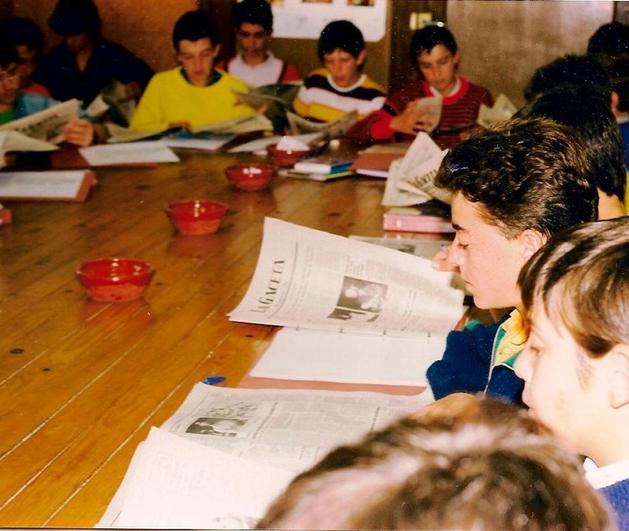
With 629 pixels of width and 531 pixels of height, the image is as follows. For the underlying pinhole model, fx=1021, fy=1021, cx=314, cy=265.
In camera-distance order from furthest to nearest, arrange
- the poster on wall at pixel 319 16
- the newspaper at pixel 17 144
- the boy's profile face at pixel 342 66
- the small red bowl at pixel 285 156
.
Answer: the poster on wall at pixel 319 16, the boy's profile face at pixel 342 66, the small red bowl at pixel 285 156, the newspaper at pixel 17 144

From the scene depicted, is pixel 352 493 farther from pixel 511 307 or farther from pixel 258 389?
pixel 511 307

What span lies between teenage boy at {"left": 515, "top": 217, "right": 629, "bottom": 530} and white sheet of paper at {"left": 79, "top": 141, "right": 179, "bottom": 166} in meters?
1.36

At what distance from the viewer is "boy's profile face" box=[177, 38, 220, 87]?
237 centimetres

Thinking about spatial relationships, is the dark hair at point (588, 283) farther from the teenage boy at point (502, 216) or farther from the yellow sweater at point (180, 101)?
the yellow sweater at point (180, 101)

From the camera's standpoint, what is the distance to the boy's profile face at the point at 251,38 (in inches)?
102

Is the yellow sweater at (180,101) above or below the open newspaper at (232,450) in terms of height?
above

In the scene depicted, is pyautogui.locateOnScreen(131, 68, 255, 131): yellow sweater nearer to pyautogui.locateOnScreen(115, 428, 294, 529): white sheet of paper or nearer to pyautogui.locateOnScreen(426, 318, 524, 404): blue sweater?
pyautogui.locateOnScreen(426, 318, 524, 404): blue sweater

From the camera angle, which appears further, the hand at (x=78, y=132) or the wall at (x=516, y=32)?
the wall at (x=516, y=32)

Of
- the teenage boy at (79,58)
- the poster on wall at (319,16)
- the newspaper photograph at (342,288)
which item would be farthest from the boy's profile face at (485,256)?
the poster on wall at (319,16)

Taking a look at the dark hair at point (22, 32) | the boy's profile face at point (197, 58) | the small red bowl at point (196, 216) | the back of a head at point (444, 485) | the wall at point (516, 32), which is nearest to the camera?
the back of a head at point (444, 485)

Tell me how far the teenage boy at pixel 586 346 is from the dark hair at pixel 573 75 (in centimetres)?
103

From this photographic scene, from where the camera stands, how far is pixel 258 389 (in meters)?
0.96

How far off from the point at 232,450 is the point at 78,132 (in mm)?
1305

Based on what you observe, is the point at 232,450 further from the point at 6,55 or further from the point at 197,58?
the point at 197,58
